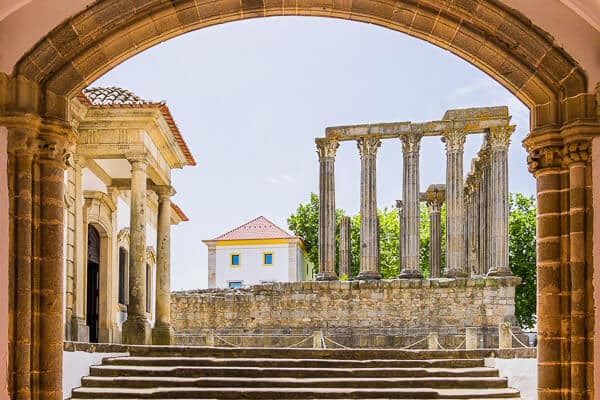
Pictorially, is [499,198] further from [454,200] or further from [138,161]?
[138,161]

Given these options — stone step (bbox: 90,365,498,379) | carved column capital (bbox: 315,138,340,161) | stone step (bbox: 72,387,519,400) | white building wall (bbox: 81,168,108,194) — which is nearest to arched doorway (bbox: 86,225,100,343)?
white building wall (bbox: 81,168,108,194)

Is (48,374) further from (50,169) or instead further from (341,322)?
(341,322)

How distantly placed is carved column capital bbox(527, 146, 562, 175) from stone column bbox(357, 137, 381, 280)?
18.7 metres

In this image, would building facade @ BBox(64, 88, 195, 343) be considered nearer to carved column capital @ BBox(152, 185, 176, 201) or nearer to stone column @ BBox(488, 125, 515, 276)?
carved column capital @ BBox(152, 185, 176, 201)

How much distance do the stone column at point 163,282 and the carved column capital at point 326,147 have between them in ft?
28.9

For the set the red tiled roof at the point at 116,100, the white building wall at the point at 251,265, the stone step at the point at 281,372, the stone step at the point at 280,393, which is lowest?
the stone step at the point at 280,393

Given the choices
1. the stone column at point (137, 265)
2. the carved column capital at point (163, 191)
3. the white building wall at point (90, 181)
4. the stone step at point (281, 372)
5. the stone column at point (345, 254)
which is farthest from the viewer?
the stone column at point (345, 254)

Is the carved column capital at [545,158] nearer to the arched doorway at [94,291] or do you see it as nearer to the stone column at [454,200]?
the arched doorway at [94,291]

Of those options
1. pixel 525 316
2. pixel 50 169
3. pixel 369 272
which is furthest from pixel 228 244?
pixel 50 169

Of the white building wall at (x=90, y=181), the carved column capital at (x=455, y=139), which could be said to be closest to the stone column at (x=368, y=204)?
the carved column capital at (x=455, y=139)

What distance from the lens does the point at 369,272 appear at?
25.4 m

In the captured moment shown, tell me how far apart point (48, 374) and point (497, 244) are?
19.3 meters

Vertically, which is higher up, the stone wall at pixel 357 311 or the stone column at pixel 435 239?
the stone column at pixel 435 239

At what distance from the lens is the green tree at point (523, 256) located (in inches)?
1483
